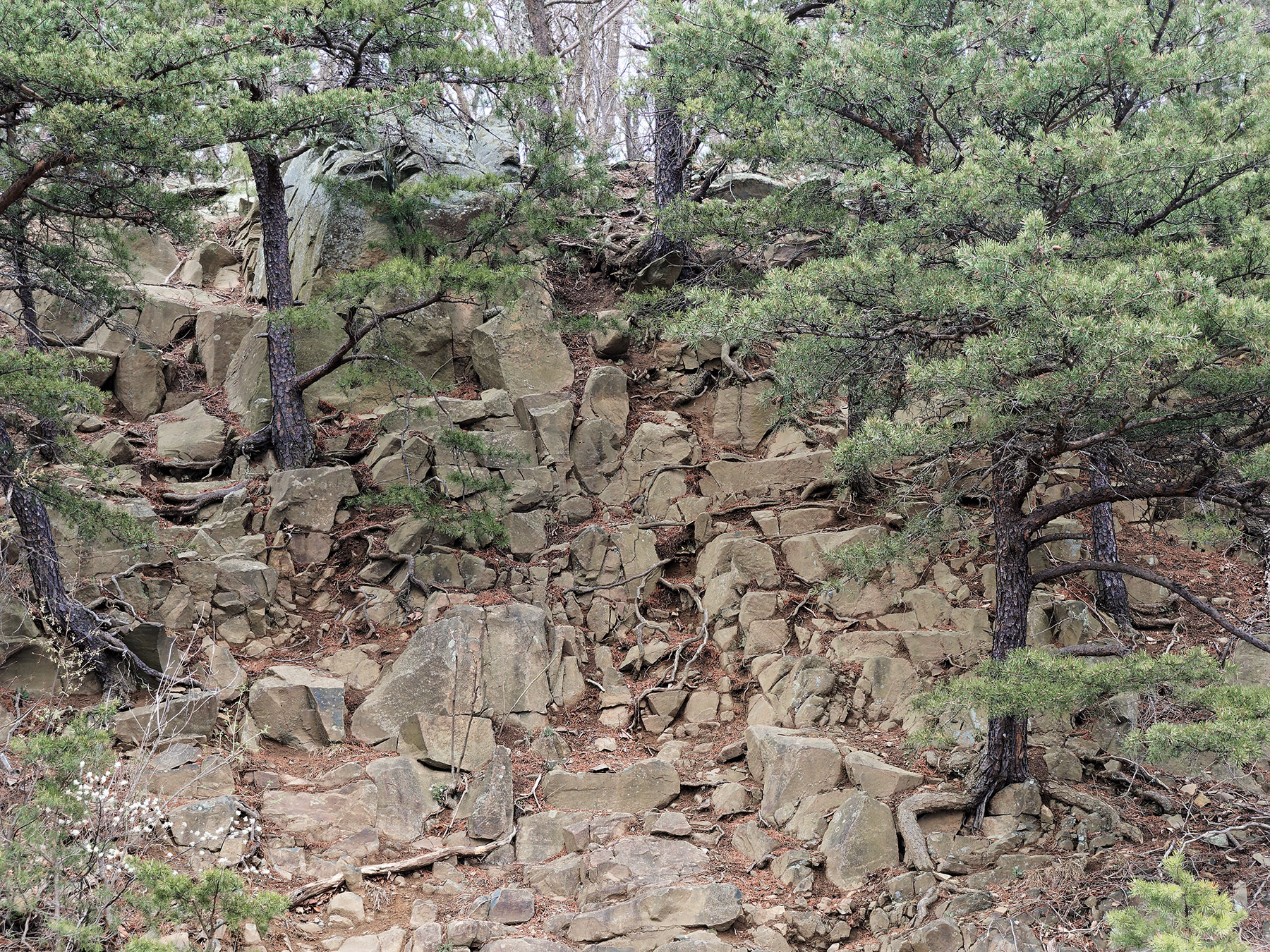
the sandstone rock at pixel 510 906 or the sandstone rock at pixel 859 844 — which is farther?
the sandstone rock at pixel 859 844

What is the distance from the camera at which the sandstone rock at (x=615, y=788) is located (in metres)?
8.31

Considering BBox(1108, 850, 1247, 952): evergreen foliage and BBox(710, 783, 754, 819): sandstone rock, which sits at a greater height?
BBox(1108, 850, 1247, 952): evergreen foliage

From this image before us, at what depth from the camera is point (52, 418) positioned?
7.63 metres

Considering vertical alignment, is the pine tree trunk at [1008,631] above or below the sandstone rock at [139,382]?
below

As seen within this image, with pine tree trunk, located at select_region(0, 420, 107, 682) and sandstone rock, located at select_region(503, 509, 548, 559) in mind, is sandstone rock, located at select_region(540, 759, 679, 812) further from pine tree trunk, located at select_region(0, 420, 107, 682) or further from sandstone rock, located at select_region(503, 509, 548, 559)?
pine tree trunk, located at select_region(0, 420, 107, 682)

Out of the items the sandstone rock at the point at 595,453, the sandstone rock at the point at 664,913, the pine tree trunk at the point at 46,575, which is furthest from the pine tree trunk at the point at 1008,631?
the pine tree trunk at the point at 46,575

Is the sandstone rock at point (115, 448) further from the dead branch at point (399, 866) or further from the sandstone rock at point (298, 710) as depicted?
the dead branch at point (399, 866)

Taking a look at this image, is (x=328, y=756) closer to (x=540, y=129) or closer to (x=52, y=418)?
(x=52, y=418)

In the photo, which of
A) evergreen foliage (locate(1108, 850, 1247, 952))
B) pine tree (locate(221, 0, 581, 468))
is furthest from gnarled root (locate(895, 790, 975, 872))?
pine tree (locate(221, 0, 581, 468))

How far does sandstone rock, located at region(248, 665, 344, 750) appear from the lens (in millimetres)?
8531

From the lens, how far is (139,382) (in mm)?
12477

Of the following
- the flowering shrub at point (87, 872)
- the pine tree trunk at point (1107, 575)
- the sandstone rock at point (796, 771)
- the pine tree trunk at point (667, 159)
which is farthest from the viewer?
the pine tree trunk at point (667, 159)

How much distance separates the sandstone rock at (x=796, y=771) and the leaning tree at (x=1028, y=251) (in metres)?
1.23

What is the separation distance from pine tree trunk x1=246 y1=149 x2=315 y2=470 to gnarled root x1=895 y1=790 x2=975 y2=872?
792 centimetres
